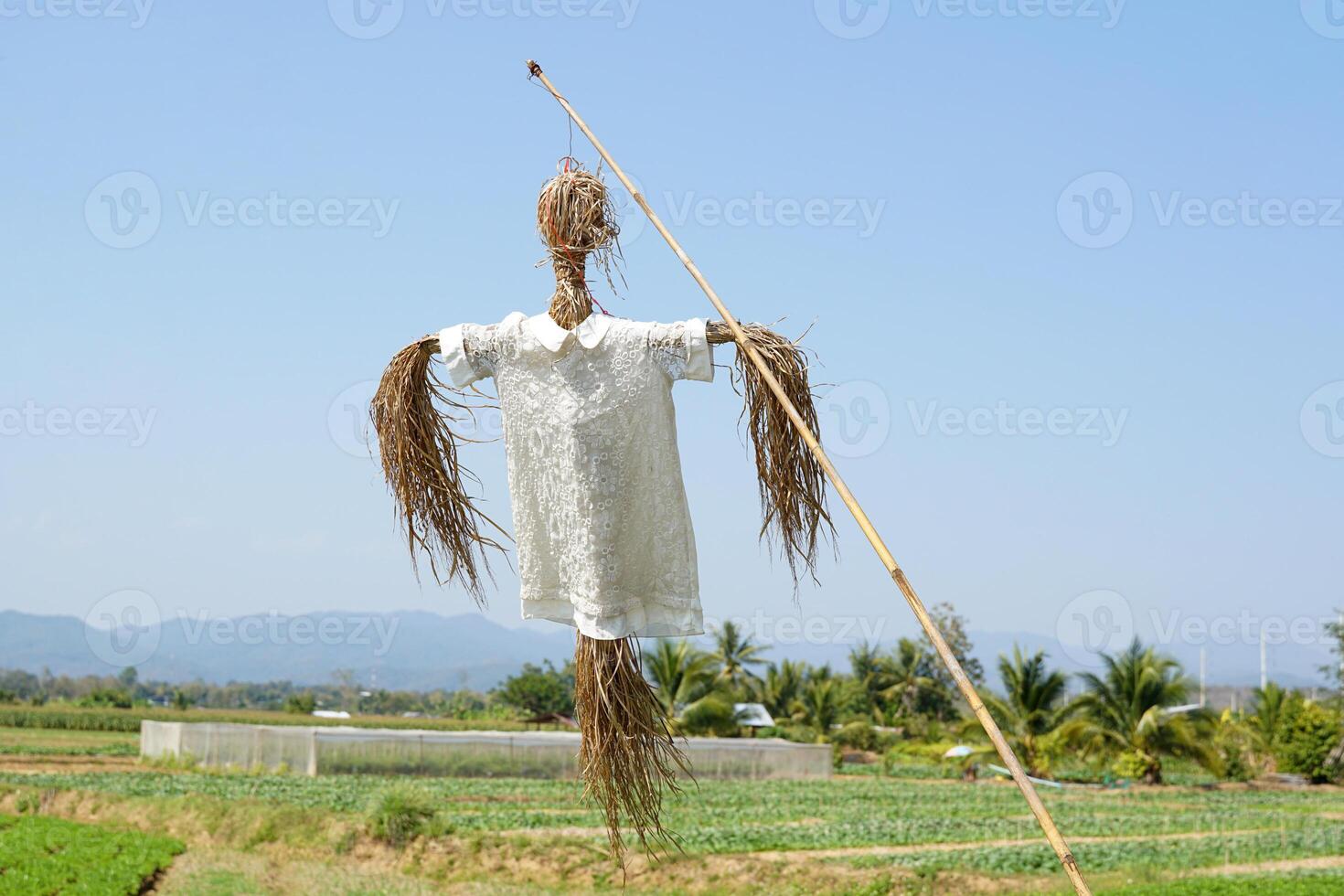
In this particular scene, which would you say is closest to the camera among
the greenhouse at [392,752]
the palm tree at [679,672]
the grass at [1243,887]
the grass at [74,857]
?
the grass at [1243,887]

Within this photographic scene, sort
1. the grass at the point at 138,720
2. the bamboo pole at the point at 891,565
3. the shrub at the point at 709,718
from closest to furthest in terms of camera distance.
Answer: the bamboo pole at the point at 891,565 → the shrub at the point at 709,718 → the grass at the point at 138,720

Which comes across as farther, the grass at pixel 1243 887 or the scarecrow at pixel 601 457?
the grass at pixel 1243 887

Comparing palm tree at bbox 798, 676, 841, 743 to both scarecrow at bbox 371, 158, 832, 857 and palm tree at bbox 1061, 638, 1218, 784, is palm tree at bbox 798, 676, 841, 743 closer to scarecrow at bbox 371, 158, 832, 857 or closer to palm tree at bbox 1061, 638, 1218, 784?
palm tree at bbox 1061, 638, 1218, 784

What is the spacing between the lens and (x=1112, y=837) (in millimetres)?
15812

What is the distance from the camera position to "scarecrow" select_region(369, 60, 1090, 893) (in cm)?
305

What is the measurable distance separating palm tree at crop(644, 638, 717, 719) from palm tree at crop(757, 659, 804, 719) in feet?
21.3

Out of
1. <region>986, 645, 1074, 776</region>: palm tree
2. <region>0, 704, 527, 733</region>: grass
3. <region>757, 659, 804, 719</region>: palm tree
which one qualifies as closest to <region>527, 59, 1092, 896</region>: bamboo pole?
<region>986, 645, 1074, 776</region>: palm tree

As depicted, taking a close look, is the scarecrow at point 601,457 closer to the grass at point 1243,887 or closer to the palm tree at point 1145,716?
the grass at point 1243,887

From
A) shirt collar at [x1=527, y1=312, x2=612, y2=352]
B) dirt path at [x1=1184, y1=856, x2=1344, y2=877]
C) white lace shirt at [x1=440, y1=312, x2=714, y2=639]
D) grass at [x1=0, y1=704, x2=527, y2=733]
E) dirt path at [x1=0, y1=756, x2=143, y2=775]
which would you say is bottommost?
grass at [x1=0, y1=704, x2=527, y2=733]

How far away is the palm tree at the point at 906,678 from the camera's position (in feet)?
116

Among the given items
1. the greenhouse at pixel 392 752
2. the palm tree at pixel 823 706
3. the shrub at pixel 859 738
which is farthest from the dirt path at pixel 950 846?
the palm tree at pixel 823 706

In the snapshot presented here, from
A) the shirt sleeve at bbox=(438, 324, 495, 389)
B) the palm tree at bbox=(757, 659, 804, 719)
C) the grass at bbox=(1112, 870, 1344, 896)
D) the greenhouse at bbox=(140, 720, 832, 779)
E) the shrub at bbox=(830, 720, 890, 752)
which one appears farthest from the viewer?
the palm tree at bbox=(757, 659, 804, 719)

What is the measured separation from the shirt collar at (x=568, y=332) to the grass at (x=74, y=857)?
797cm

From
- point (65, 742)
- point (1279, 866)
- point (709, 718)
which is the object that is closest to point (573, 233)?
point (1279, 866)
